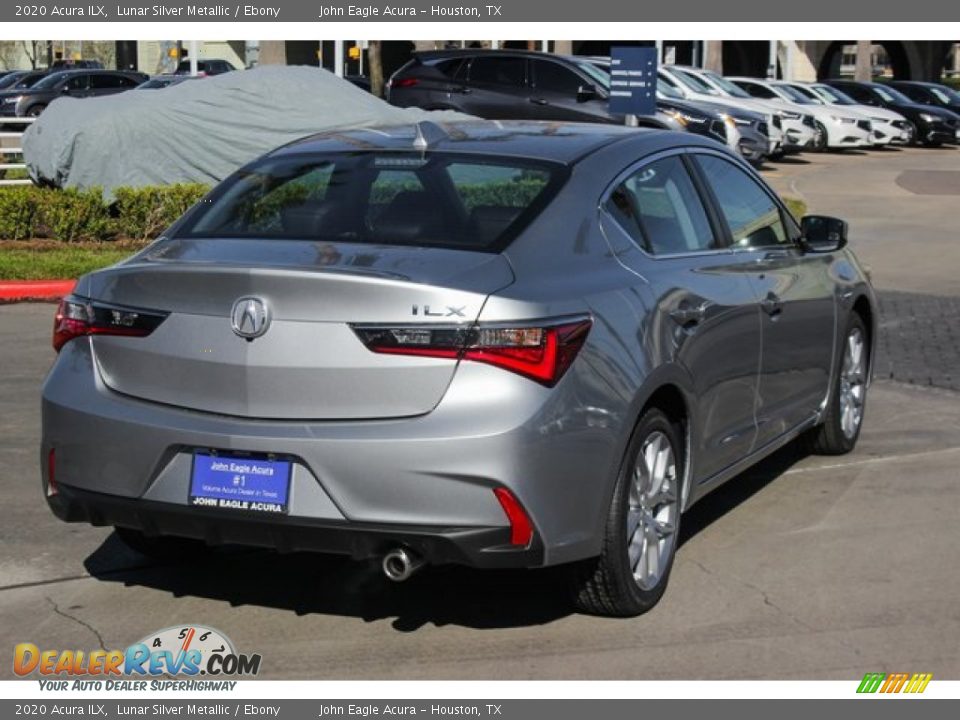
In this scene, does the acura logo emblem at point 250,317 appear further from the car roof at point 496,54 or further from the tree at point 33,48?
the tree at point 33,48

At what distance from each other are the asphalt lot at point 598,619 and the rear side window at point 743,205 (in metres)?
1.19

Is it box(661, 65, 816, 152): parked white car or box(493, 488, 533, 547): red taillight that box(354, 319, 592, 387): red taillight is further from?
box(661, 65, 816, 152): parked white car

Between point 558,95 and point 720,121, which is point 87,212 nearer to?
point 558,95

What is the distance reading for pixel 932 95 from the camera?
151ft

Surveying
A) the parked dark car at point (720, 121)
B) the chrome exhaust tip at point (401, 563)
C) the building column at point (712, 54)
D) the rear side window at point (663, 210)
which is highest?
the rear side window at point (663, 210)

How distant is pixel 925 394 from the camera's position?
387 inches

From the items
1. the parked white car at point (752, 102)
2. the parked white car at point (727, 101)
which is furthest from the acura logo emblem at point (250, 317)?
the parked white car at point (752, 102)

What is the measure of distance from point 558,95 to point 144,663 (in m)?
21.2

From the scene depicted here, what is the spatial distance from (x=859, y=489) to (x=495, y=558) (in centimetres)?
309

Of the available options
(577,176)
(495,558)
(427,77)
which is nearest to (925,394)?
(577,176)

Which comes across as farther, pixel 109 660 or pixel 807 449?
pixel 807 449

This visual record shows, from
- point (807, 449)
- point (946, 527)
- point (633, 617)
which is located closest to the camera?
point (633, 617)

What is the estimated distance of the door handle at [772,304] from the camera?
6619mm
